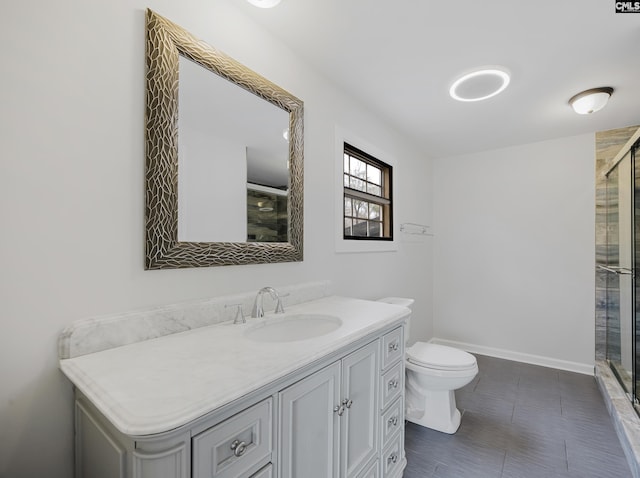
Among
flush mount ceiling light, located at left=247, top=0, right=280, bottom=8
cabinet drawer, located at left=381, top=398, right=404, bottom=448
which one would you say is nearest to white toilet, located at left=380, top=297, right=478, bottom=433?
cabinet drawer, located at left=381, top=398, right=404, bottom=448

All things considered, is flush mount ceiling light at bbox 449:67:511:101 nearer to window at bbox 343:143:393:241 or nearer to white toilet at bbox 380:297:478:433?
window at bbox 343:143:393:241

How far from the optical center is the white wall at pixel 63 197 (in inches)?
33.1

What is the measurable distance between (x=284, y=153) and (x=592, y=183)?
3.08 metres

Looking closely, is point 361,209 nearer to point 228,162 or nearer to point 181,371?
point 228,162

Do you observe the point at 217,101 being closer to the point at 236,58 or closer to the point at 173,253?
the point at 236,58

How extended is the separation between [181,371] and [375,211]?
223cm

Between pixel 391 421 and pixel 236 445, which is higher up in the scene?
pixel 236 445

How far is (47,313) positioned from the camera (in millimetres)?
897

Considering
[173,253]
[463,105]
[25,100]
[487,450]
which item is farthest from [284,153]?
[487,450]

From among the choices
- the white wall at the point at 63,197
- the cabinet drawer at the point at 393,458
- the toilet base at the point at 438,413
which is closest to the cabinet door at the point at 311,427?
the cabinet drawer at the point at 393,458

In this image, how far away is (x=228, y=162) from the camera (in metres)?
1.40

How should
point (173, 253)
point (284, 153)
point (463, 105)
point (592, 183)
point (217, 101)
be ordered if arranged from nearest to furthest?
1. point (173, 253)
2. point (217, 101)
3. point (284, 153)
4. point (463, 105)
5. point (592, 183)

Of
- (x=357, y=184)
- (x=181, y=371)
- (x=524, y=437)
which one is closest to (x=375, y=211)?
(x=357, y=184)

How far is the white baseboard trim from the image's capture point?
296 cm
